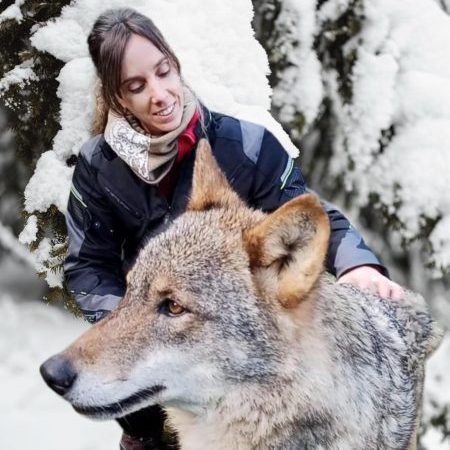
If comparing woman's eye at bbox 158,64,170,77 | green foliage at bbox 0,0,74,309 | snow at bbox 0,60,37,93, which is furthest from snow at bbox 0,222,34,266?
woman's eye at bbox 158,64,170,77

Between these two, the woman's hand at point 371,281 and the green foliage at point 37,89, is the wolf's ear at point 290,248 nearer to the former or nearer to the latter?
the woman's hand at point 371,281

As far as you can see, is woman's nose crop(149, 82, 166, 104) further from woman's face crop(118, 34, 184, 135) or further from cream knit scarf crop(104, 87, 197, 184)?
cream knit scarf crop(104, 87, 197, 184)

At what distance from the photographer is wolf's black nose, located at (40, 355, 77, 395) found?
1.99 m

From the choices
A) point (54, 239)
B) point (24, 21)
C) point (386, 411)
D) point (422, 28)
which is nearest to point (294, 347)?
point (386, 411)

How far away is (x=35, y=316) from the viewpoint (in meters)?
4.34

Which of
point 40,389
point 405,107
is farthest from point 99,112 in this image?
point 405,107

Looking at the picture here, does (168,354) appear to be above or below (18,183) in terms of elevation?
above

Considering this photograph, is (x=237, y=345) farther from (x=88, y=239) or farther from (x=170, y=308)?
(x=88, y=239)

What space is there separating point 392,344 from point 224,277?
2.44 ft

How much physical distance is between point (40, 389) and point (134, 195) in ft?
4.92

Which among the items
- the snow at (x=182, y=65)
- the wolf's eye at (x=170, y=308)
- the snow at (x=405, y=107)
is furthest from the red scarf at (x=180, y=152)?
the snow at (x=405, y=107)

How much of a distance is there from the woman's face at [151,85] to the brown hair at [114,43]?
→ 23 millimetres

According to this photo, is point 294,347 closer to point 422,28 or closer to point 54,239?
point 54,239

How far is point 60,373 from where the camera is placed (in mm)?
1987
